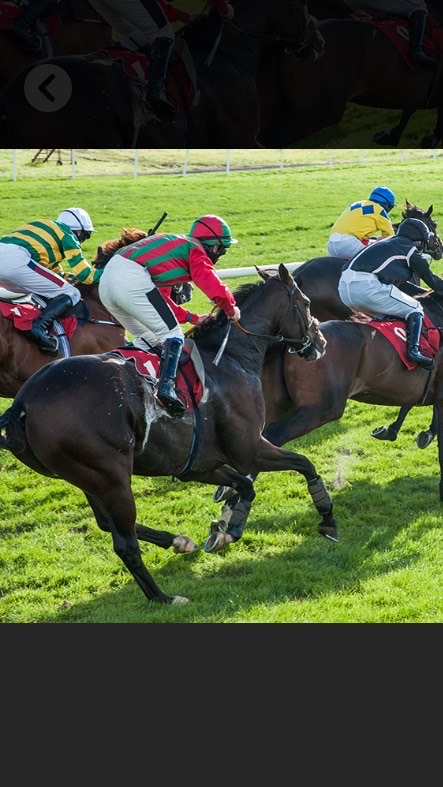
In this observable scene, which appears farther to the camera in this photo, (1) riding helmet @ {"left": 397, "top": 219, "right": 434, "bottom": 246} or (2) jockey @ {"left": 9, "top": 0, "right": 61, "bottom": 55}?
(1) riding helmet @ {"left": 397, "top": 219, "right": 434, "bottom": 246}

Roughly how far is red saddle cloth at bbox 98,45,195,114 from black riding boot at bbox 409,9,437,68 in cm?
48

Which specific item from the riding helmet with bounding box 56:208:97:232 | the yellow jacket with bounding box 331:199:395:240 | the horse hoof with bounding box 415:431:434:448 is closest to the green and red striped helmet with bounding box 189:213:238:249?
the riding helmet with bounding box 56:208:97:232

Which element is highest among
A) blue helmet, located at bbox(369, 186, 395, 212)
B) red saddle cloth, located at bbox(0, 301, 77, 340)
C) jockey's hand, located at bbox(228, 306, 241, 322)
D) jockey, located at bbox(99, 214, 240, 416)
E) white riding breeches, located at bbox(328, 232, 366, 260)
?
jockey, located at bbox(99, 214, 240, 416)

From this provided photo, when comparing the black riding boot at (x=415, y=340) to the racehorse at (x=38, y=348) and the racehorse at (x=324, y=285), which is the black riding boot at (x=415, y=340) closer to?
the racehorse at (x=324, y=285)

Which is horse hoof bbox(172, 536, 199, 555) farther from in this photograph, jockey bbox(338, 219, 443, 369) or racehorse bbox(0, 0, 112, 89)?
racehorse bbox(0, 0, 112, 89)

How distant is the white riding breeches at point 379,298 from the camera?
689 cm

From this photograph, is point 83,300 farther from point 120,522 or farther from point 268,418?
point 120,522

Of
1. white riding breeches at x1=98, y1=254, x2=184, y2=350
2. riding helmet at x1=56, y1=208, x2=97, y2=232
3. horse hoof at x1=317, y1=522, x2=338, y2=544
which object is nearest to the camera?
white riding breeches at x1=98, y1=254, x2=184, y2=350

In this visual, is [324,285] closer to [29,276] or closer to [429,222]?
[429,222]

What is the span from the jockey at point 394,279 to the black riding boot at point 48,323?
1949 mm

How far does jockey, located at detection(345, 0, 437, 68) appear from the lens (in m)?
2.15

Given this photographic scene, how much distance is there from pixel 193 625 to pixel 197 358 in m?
1.43

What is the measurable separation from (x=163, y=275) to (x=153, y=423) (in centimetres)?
84

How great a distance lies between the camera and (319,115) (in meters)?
2.37
